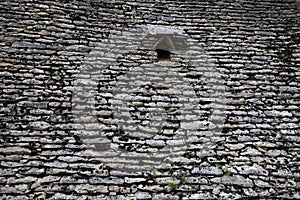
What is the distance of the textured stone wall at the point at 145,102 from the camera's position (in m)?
3.50

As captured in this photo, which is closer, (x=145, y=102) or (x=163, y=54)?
(x=145, y=102)

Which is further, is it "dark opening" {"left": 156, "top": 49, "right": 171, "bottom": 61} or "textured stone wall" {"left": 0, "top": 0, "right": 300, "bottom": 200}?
"dark opening" {"left": 156, "top": 49, "right": 171, "bottom": 61}

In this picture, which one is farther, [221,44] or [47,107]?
[221,44]

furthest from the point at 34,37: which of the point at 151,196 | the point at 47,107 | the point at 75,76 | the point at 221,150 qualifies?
the point at 221,150

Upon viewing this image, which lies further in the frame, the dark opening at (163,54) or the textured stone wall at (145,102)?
the dark opening at (163,54)

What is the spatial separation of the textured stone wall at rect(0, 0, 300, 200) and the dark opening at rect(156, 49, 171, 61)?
0.11 meters

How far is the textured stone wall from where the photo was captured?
350cm

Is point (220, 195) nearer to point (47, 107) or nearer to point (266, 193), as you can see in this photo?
point (266, 193)

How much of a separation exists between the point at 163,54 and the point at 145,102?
1.07m

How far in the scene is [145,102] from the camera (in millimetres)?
4207

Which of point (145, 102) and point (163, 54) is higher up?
point (163, 54)

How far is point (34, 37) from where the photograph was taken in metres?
4.58

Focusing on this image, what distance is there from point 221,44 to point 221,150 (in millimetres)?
2069

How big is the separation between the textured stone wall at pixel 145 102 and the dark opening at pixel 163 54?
4.2 inches
